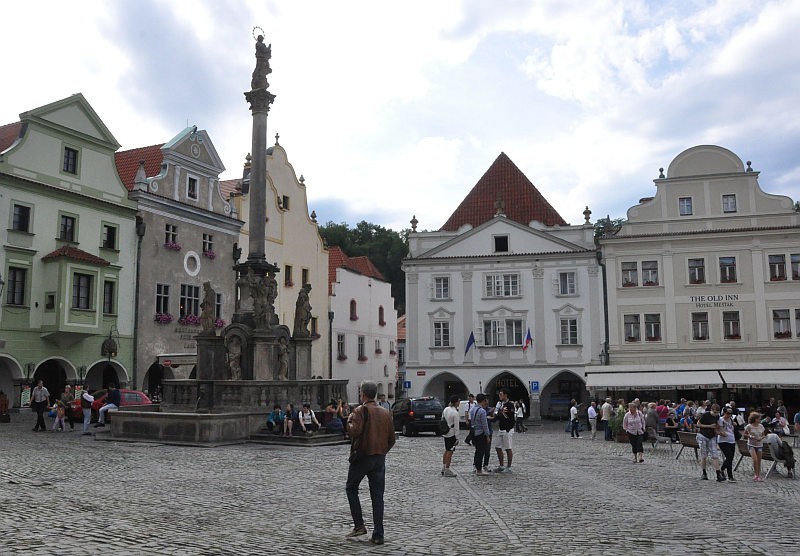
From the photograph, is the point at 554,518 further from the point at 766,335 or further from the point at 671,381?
the point at 766,335

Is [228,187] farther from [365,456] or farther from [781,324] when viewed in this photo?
[365,456]

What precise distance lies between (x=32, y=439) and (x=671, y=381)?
29546 mm

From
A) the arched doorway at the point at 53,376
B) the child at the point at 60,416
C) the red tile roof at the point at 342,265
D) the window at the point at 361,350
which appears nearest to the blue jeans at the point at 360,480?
the child at the point at 60,416

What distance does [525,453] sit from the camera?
73.7 ft

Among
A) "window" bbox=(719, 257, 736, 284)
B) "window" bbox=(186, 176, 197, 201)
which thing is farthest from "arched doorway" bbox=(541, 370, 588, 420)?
"window" bbox=(186, 176, 197, 201)

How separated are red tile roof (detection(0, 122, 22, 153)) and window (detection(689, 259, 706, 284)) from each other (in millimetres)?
34276

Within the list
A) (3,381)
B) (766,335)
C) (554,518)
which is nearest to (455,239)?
(766,335)

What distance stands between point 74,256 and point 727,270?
3301 cm

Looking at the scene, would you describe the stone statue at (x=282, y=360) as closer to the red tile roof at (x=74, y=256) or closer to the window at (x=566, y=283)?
the red tile roof at (x=74, y=256)

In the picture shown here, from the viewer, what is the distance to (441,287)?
4681 centimetres

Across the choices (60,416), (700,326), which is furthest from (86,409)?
(700,326)

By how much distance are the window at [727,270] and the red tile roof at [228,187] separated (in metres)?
28.0

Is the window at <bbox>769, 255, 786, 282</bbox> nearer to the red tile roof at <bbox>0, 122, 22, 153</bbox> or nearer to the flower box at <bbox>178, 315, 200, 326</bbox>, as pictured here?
the flower box at <bbox>178, 315, 200, 326</bbox>

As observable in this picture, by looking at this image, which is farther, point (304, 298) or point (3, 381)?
point (3, 381)
